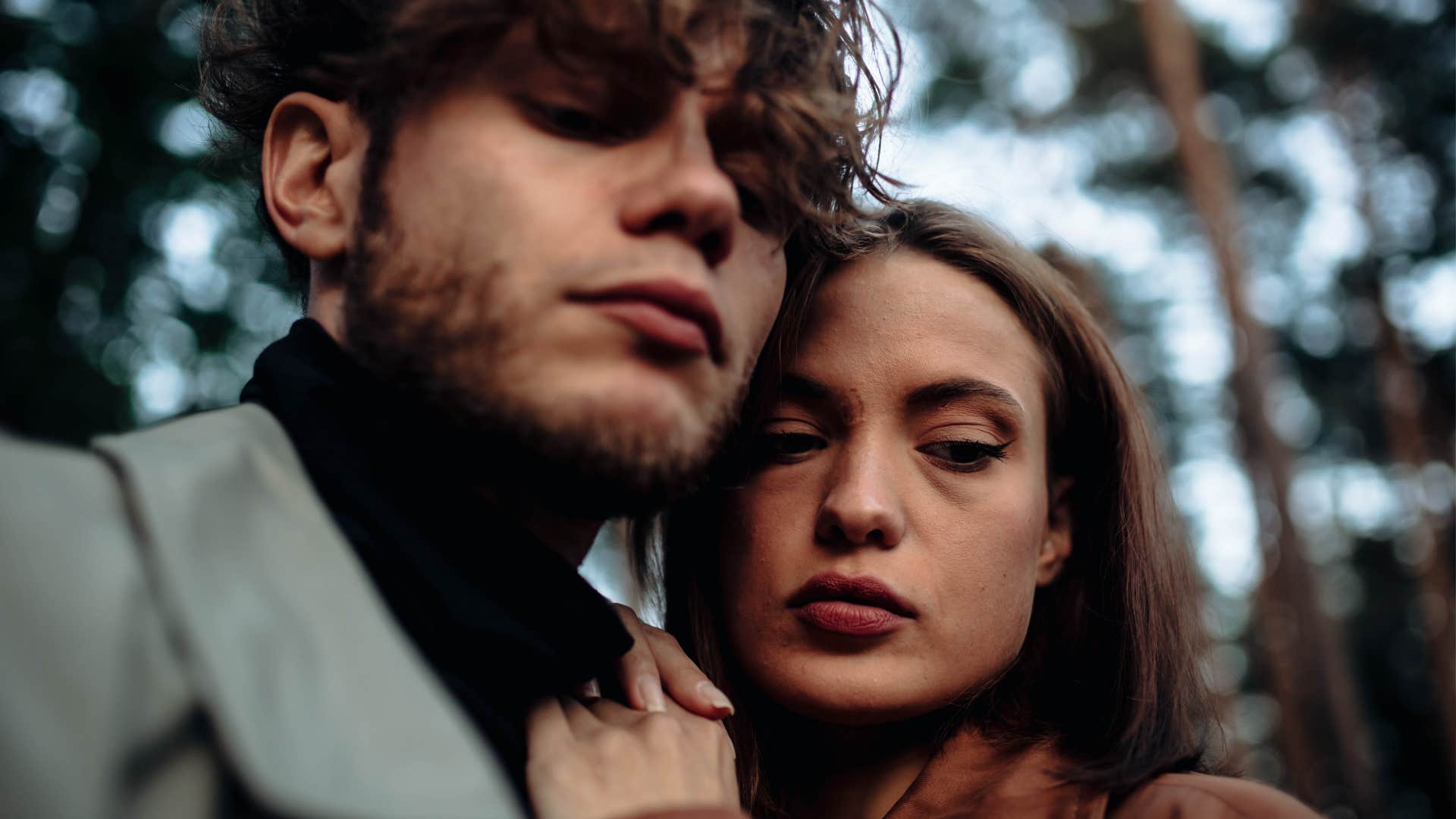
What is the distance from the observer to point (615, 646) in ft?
6.56

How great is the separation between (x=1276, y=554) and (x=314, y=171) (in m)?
12.3

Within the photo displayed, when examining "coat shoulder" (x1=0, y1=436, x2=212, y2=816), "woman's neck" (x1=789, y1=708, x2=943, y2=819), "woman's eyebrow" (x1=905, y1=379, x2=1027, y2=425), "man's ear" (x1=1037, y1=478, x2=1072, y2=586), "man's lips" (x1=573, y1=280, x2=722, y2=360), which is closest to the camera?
"coat shoulder" (x1=0, y1=436, x2=212, y2=816)

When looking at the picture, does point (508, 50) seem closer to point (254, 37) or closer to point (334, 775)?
point (254, 37)

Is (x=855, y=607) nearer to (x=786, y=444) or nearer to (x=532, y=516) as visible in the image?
(x=786, y=444)

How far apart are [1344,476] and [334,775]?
19846 millimetres

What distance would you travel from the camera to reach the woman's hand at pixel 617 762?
5.71 feet

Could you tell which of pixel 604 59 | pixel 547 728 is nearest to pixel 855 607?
pixel 547 728

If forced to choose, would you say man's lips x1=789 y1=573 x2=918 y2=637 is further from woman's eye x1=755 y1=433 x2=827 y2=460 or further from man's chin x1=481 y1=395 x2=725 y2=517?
man's chin x1=481 y1=395 x2=725 y2=517

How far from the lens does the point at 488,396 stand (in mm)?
1798

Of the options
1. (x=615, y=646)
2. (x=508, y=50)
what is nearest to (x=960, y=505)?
(x=615, y=646)

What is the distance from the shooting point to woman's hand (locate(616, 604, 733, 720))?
7.00 feet

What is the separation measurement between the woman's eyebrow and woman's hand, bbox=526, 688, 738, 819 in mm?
845

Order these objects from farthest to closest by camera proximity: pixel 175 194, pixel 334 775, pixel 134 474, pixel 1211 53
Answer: pixel 1211 53 < pixel 175 194 < pixel 134 474 < pixel 334 775

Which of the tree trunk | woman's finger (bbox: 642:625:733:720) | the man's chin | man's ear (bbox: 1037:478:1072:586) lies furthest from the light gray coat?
the tree trunk
